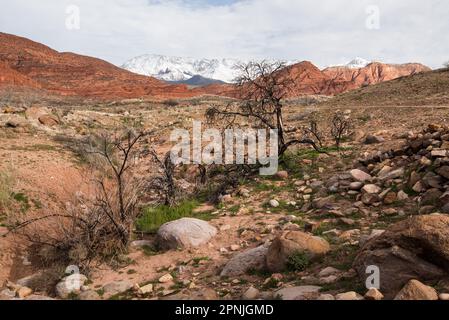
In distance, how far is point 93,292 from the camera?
480 cm

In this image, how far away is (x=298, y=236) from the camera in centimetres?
486

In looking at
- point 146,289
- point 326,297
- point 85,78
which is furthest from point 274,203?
point 85,78

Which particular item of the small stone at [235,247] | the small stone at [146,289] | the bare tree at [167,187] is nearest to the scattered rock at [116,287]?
the small stone at [146,289]

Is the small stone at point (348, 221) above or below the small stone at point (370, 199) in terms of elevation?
below

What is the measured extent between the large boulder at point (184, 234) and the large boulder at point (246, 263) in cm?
107

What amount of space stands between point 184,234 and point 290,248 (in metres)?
2.01

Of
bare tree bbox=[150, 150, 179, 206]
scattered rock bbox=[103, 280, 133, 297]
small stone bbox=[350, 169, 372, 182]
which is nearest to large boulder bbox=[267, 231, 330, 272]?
scattered rock bbox=[103, 280, 133, 297]

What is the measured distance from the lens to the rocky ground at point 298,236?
12.3 feet

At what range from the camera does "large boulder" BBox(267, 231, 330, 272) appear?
15.4ft

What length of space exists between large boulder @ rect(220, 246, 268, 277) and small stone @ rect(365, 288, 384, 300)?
1643 mm

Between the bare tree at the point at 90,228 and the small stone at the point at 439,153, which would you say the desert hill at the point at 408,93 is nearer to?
the small stone at the point at 439,153
